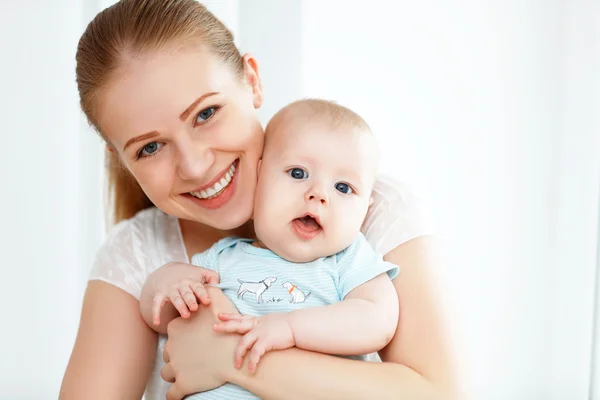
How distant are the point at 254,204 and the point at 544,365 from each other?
5.35 feet

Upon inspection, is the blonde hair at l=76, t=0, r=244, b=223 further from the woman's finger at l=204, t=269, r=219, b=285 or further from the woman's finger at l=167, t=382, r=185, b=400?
the woman's finger at l=167, t=382, r=185, b=400

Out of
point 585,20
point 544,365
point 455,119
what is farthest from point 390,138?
point 544,365

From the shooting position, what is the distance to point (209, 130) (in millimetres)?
1627

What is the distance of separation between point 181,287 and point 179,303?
0.13 feet

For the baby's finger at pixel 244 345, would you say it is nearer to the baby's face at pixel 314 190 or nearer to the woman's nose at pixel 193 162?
the baby's face at pixel 314 190

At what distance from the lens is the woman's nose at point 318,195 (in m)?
1.52

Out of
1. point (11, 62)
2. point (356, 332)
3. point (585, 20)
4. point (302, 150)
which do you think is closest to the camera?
point (356, 332)

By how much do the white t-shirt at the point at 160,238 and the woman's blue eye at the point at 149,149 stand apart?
28 centimetres

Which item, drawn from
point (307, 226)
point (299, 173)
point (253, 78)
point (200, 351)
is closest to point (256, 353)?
point (200, 351)

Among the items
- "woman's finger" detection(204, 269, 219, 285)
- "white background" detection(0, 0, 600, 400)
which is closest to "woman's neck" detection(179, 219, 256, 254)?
"woman's finger" detection(204, 269, 219, 285)

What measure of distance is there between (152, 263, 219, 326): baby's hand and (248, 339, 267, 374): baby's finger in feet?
0.57

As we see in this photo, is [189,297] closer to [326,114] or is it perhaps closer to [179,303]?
[179,303]

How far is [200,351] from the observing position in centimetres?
152

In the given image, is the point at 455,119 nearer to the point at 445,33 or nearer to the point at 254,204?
the point at 445,33
